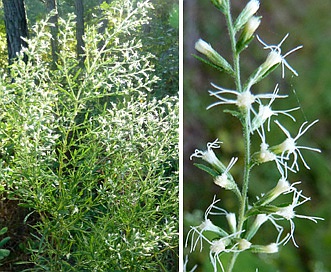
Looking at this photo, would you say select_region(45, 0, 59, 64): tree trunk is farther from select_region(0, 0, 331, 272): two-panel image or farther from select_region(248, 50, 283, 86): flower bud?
select_region(248, 50, 283, 86): flower bud

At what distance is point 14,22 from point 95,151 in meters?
0.35

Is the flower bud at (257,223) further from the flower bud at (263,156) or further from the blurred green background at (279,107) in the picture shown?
the blurred green background at (279,107)

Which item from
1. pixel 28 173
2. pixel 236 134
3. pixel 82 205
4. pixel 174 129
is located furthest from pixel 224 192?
pixel 28 173

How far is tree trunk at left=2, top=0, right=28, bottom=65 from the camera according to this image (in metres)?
1.21

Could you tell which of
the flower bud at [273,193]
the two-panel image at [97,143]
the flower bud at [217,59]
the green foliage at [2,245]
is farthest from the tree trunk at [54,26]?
the flower bud at [273,193]

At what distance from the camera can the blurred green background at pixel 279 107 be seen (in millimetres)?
1270

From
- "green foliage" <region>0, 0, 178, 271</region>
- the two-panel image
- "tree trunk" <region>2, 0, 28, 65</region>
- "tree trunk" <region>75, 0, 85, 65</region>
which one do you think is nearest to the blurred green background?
the two-panel image

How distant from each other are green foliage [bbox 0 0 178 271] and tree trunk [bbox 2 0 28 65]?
3 centimetres

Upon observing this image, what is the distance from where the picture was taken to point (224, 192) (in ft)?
4.77

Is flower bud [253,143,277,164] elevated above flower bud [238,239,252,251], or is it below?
above

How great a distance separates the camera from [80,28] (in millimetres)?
1221

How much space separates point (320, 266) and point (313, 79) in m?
0.62

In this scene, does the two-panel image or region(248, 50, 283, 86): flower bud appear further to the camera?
the two-panel image

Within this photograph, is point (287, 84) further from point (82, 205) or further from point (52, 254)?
point (52, 254)
